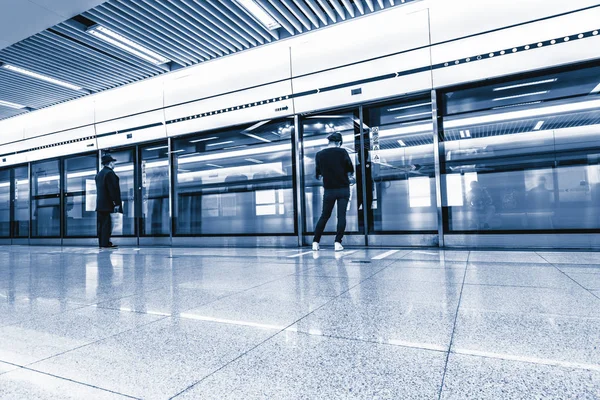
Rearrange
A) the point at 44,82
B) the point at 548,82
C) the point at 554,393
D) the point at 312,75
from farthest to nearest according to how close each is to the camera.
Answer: the point at 44,82
the point at 312,75
the point at 548,82
the point at 554,393

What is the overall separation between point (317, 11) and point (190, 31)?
226cm

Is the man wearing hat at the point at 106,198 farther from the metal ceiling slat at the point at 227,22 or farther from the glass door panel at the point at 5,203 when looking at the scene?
the glass door panel at the point at 5,203

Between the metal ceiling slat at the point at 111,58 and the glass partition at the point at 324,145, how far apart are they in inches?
144

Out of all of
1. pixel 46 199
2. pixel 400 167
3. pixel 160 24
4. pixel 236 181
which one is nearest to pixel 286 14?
pixel 160 24

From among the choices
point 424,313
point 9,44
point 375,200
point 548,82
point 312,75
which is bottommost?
point 424,313

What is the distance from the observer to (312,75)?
264 inches

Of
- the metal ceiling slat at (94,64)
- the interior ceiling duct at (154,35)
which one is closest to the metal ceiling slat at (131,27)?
the interior ceiling duct at (154,35)

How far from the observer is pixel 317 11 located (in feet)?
18.4

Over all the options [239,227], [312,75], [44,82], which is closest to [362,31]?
[312,75]

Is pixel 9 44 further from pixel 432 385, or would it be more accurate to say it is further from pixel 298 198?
pixel 432 385

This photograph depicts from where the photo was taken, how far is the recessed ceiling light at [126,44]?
6.00 m

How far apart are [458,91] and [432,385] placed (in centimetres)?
565

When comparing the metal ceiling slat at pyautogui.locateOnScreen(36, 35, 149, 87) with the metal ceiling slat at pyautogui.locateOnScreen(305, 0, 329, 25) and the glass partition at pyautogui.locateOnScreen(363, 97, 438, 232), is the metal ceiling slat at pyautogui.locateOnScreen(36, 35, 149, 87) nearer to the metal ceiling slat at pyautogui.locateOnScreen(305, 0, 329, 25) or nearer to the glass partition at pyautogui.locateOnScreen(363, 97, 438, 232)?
the metal ceiling slat at pyautogui.locateOnScreen(305, 0, 329, 25)

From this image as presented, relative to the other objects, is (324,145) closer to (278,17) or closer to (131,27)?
(278,17)
